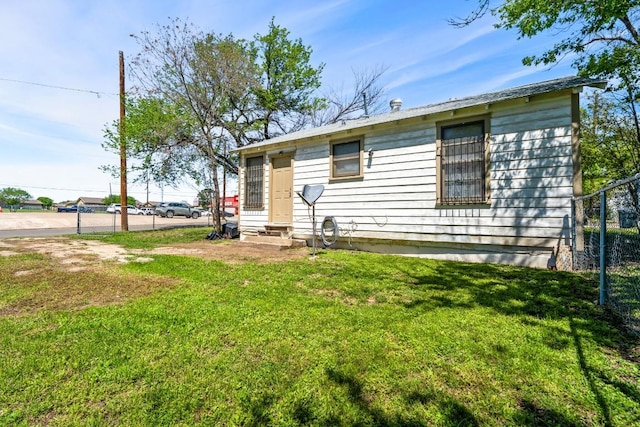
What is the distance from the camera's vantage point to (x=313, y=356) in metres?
2.02

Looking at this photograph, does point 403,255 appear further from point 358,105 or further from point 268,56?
point 268,56

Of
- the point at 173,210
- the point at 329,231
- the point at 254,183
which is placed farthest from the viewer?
the point at 173,210

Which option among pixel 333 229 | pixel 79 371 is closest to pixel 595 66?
pixel 333 229

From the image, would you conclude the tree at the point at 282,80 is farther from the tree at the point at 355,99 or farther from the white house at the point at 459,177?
the white house at the point at 459,177

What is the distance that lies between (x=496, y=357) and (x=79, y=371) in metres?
2.68

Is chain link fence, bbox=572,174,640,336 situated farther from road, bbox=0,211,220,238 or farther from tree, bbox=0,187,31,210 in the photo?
tree, bbox=0,187,31,210

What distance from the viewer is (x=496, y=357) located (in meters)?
1.97

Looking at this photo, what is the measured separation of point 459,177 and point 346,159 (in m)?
2.56

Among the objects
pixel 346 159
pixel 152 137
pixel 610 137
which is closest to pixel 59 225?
pixel 152 137

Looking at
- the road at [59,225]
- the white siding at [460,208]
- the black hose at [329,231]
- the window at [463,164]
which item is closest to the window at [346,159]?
the white siding at [460,208]

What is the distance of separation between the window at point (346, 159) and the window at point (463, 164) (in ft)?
5.99

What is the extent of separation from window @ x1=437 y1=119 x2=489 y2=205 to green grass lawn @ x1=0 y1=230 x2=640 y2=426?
2.17 m

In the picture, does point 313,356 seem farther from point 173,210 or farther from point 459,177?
point 173,210

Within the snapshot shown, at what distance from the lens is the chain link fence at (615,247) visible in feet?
9.37
